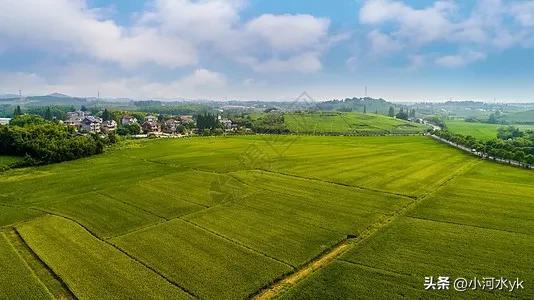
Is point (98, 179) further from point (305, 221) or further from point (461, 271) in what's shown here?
point (461, 271)

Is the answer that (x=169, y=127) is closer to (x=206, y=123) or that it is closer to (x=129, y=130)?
(x=206, y=123)

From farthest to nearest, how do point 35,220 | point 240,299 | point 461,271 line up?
point 35,220
point 461,271
point 240,299

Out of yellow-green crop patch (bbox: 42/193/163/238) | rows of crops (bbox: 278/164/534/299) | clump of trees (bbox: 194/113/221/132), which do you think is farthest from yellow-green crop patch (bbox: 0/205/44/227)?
clump of trees (bbox: 194/113/221/132)

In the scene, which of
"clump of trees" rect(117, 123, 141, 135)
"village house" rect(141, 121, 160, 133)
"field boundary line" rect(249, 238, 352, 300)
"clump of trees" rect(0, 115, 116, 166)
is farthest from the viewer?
"village house" rect(141, 121, 160, 133)

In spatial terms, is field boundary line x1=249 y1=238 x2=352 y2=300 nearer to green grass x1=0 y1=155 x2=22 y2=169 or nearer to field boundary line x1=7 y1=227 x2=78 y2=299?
field boundary line x1=7 y1=227 x2=78 y2=299

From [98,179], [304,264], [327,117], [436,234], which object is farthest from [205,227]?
[327,117]

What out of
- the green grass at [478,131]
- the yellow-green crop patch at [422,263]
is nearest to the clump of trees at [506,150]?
the green grass at [478,131]
